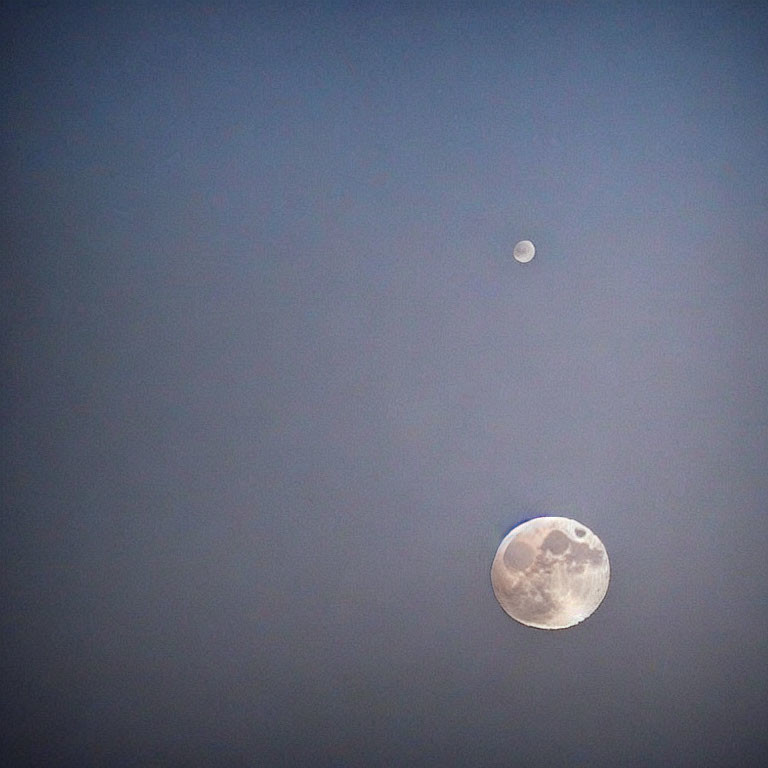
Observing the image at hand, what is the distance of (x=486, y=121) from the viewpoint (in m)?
2.73

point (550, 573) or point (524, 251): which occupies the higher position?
point (524, 251)

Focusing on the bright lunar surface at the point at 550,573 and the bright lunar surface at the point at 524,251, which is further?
the bright lunar surface at the point at 524,251

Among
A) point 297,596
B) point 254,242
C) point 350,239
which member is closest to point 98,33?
point 254,242

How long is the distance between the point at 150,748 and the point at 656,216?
281 cm

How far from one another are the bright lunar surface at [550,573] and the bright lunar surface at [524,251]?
101cm

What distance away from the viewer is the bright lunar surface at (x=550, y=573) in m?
2.54

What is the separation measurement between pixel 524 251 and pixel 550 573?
48.3 inches

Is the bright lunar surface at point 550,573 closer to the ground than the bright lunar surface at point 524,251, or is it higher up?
closer to the ground

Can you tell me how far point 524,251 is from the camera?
107 inches

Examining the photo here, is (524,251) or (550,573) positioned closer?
(550,573)

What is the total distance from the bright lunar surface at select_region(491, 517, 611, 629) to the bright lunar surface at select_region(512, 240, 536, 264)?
1012 mm

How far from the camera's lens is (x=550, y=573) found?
2.55m

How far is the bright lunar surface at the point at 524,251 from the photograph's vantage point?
2.71 meters

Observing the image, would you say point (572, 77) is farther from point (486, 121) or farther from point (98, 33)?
point (98, 33)
